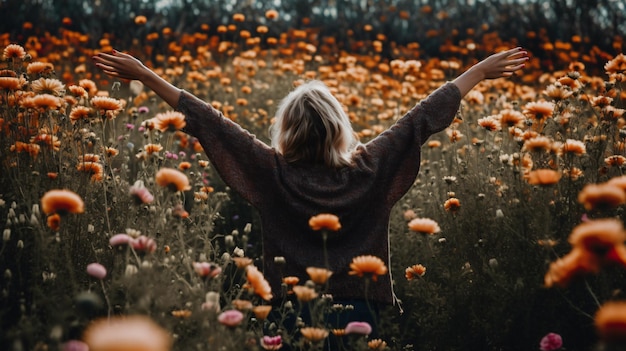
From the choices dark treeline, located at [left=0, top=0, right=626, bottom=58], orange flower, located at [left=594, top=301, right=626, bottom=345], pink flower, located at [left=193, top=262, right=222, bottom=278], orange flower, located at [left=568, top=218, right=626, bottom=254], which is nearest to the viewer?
orange flower, located at [left=594, top=301, right=626, bottom=345]

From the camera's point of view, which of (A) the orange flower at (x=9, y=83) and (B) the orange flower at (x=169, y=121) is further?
(A) the orange flower at (x=9, y=83)

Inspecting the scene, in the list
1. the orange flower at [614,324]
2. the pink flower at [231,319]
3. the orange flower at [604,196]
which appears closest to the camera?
the orange flower at [614,324]

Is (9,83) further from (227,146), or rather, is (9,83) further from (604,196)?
(604,196)

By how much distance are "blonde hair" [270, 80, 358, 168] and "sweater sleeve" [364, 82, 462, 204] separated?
14cm

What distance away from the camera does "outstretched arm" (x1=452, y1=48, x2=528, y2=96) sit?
275 centimetres

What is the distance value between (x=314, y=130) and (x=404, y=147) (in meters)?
0.40

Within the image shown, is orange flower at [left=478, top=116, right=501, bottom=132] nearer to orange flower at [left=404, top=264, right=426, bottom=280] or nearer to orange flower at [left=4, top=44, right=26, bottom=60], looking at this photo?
orange flower at [left=404, top=264, right=426, bottom=280]

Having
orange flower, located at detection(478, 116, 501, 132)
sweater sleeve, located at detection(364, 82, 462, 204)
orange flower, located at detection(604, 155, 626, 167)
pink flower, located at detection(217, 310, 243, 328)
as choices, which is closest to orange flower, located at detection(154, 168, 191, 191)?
pink flower, located at detection(217, 310, 243, 328)

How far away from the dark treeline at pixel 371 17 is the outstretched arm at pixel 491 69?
19.1ft

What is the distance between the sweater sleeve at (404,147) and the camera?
104 inches

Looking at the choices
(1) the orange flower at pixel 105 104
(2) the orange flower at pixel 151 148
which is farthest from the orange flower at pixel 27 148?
(2) the orange flower at pixel 151 148

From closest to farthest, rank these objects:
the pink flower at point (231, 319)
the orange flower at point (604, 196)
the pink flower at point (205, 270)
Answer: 1. the orange flower at point (604, 196)
2. the pink flower at point (231, 319)
3. the pink flower at point (205, 270)

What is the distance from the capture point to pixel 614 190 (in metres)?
1.67

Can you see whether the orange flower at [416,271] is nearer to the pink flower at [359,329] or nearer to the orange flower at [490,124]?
the pink flower at [359,329]
